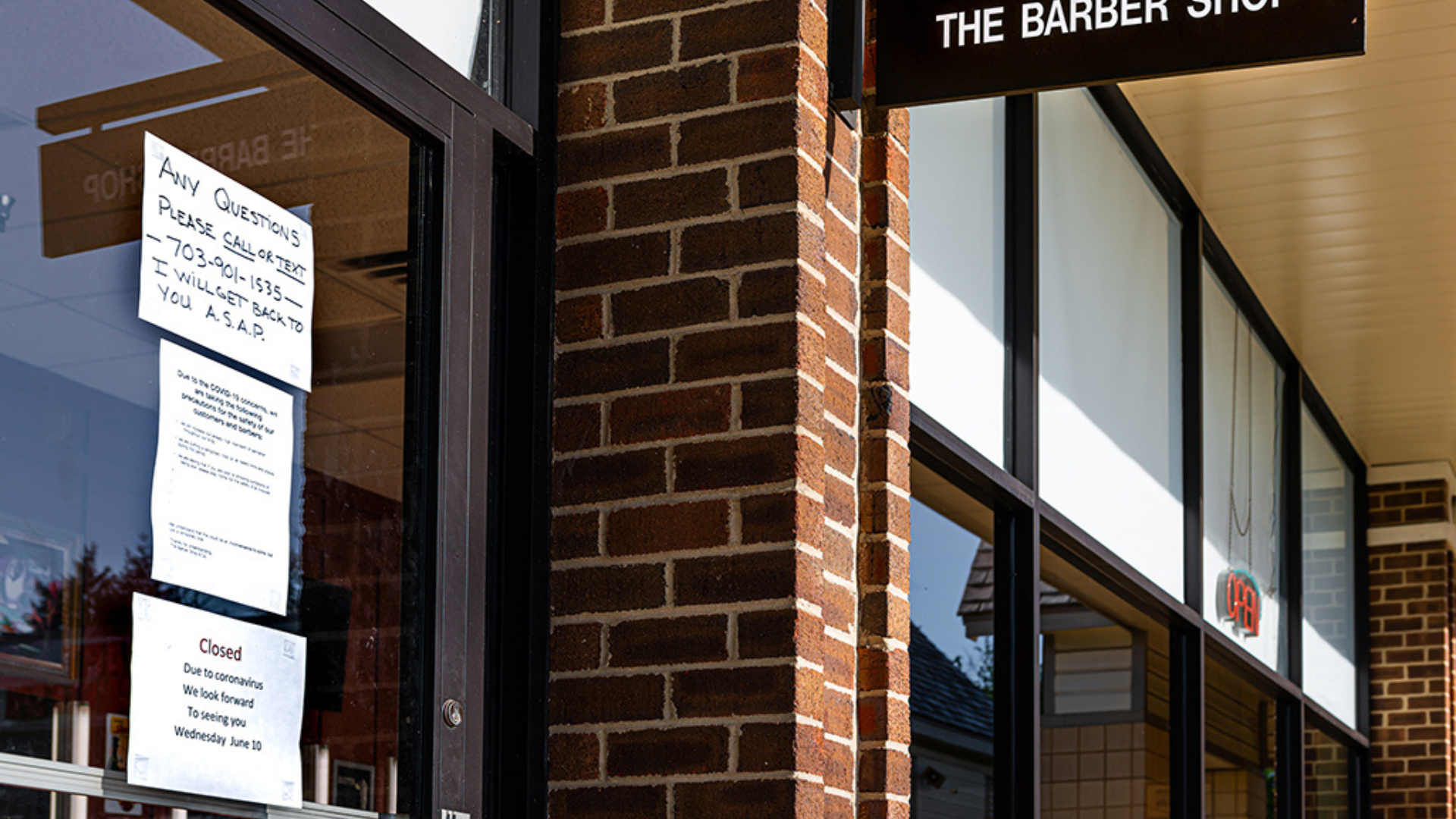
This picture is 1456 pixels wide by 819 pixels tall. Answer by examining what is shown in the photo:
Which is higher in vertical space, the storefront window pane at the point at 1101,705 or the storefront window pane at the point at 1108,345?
the storefront window pane at the point at 1108,345

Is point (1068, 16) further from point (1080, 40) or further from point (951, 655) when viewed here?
point (951, 655)

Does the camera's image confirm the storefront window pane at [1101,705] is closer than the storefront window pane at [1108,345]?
No

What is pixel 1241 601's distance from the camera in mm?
7582

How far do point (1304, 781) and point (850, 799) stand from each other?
6092 mm

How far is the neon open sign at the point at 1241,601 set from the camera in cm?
735

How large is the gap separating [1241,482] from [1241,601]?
60 cm

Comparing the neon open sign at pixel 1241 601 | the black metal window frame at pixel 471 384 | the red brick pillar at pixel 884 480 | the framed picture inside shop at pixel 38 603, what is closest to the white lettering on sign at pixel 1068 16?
the red brick pillar at pixel 884 480

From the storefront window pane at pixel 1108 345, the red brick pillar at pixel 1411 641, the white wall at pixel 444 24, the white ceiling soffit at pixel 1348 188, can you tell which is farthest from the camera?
the red brick pillar at pixel 1411 641

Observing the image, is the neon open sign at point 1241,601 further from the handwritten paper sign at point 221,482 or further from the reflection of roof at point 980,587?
the handwritten paper sign at point 221,482

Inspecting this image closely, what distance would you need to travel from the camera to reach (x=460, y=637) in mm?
2744

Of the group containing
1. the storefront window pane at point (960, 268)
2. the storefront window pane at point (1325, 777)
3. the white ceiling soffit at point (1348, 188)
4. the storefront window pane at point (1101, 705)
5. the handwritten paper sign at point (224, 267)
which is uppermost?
the white ceiling soffit at point (1348, 188)

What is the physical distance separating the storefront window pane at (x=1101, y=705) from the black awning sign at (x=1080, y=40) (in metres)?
2.61

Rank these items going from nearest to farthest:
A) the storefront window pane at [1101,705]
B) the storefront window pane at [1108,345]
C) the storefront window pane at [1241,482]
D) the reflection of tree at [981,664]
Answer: the reflection of tree at [981,664]
the storefront window pane at [1108,345]
the storefront window pane at [1101,705]
the storefront window pane at [1241,482]

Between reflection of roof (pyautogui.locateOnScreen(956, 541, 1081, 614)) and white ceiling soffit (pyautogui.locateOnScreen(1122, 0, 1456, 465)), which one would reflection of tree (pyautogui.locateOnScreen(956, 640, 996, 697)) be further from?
white ceiling soffit (pyautogui.locateOnScreen(1122, 0, 1456, 465))
